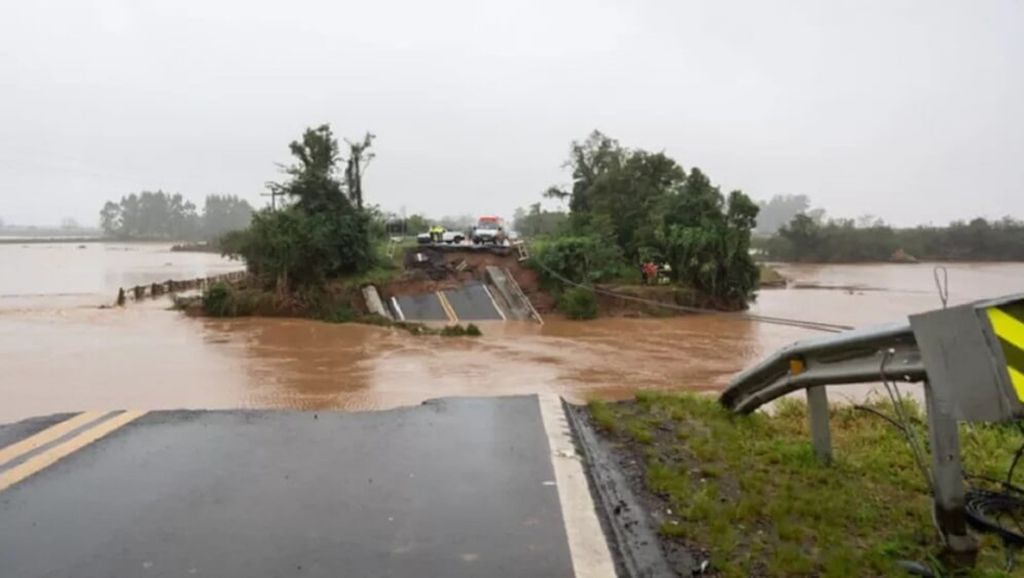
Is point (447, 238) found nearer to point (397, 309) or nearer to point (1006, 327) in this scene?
point (397, 309)

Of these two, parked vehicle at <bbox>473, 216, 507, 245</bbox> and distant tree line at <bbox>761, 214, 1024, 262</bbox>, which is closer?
parked vehicle at <bbox>473, 216, 507, 245</bbox>

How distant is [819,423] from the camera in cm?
479

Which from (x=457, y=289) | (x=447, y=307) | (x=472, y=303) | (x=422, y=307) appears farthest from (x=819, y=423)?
(x=457, y=289)

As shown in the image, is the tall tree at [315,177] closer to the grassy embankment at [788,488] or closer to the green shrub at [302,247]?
the green shrub at [302,247]

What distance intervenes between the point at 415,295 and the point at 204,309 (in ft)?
26.6

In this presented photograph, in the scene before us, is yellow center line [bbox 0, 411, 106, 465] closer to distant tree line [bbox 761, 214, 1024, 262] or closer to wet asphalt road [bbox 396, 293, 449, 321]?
wet asphalt road [bbox 396, 293, 449, 321]

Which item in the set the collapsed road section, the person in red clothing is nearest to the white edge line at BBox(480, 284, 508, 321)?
the collapsed road section

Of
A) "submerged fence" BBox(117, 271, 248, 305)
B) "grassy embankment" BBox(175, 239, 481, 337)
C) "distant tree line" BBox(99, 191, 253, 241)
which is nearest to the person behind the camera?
"grassy embankment" BBox(175, 239, 481, 337)

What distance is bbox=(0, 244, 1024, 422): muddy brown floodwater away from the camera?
39.8 ft

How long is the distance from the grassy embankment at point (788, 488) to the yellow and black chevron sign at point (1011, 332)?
93 centimetres

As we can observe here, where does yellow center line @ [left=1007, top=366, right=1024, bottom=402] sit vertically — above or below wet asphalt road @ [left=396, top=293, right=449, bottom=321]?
above

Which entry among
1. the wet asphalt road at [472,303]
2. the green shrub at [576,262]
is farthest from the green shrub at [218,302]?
the green shrub at [576,262]

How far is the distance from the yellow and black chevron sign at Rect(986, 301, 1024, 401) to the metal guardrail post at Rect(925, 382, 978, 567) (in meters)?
0.42

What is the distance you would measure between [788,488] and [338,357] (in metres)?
14.4
